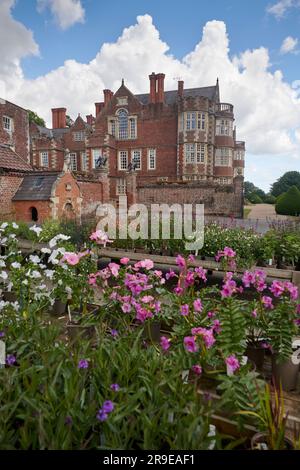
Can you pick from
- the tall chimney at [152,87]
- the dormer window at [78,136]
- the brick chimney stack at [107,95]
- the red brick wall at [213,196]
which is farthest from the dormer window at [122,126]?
the red brick wall at [213,196]

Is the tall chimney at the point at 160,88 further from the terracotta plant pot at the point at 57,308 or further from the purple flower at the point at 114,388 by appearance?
the purple flower at the point at 114,388

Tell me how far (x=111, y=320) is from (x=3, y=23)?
6267 millimetres

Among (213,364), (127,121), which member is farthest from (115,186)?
(213,364)

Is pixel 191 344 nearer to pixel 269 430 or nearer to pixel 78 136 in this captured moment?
pixel 269 430

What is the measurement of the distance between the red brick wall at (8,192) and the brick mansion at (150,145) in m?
5.38

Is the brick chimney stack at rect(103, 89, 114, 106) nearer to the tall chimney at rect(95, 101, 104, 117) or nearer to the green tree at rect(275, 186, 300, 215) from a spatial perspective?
the tall chimney at rect(95, 101, 104, 117)

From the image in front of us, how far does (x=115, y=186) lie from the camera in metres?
32.7

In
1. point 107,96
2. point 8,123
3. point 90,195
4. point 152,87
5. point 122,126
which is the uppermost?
point 107,96

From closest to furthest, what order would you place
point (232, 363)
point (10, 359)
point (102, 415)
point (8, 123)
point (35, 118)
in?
point (102, 415) → point (232, 363) → point (10, 359) → point (8, 123) → point (35, 118)

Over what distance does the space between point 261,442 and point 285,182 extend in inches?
2347

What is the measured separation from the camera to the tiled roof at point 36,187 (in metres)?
15.3

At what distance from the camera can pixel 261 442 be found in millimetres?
2014

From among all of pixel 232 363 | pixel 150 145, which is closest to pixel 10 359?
pixel 232 363

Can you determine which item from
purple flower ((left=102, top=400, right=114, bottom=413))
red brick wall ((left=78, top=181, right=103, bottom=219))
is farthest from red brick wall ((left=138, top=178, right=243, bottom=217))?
purple flower ((left=102, top=400, right=114, bottom=413))
